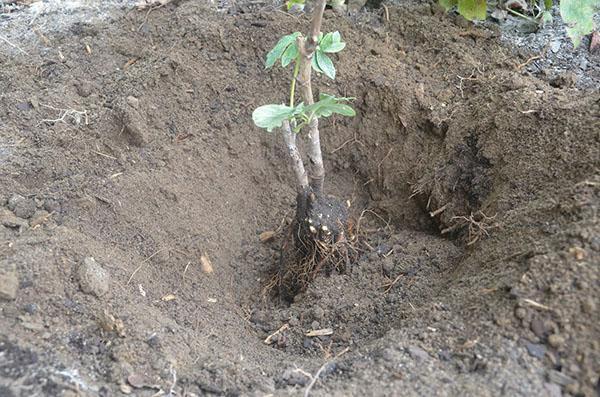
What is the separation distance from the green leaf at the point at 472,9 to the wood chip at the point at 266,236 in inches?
48.3

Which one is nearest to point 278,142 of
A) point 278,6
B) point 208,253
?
point 208,253

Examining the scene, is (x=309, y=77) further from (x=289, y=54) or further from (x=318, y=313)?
(x=318, y=313)

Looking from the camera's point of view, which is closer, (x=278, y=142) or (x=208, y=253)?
(x=208, y=253)

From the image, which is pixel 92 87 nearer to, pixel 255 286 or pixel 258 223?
pixel 258 223

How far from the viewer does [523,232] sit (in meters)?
1.76

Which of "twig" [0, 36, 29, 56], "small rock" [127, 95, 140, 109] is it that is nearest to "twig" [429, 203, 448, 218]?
"small rock" [127, 95, 140, 109]

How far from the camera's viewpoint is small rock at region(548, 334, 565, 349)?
4.67 ft

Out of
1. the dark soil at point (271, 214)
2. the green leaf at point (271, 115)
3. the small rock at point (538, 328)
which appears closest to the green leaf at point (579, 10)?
the dark soil at point (271, 214)

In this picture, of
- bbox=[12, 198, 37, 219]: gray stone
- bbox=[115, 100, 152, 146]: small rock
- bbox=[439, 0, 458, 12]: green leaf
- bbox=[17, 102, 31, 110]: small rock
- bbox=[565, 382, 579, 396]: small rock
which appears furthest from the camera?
bbox=[439, 0, 458, 12]: green leaf

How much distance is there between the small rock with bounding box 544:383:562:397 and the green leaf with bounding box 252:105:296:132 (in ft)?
3.00

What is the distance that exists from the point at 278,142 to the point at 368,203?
0.44m

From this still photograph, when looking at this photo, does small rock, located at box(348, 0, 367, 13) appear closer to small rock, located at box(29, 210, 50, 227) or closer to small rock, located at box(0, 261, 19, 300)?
small rock, located at box(29, 210, 50, 227)

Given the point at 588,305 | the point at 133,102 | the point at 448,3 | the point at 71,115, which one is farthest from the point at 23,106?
the point at 588,305

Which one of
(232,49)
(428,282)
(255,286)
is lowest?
(255,286)
